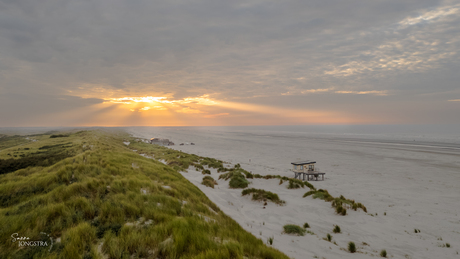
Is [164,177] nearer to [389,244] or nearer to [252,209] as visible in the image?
[252,209]

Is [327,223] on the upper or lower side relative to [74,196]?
lower

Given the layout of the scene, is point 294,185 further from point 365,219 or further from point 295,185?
point 365,219

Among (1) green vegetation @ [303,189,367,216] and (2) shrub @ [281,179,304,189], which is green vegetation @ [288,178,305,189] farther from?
(1) green vegetation @ [303,189,367,216]

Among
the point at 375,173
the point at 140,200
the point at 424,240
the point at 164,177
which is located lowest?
the point at 375,173

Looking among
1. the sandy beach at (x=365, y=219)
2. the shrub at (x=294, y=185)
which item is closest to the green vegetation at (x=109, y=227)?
the sandy beach at (x=365, y=219)

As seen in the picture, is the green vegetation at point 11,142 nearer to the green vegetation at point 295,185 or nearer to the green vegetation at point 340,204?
the green vegetation at point 295,185

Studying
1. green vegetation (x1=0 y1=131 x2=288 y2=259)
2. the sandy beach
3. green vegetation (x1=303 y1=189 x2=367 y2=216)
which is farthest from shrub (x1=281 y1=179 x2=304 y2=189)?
green vegetation (x1=0 y1=131 x2=288 y2=259)

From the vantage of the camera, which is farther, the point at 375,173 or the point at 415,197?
the point at 375,173

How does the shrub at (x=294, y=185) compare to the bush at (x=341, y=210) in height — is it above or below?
below

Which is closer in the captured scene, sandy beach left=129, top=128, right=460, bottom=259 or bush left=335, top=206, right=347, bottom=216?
sandy beach left=129, top=128, right=460, bottom=259

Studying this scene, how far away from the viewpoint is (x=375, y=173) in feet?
103

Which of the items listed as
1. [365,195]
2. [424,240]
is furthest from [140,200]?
[365,195]

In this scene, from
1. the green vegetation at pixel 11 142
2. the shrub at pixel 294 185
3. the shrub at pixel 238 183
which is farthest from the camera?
the green vegetation at pixel 11 142

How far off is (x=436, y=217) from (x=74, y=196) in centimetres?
2256
